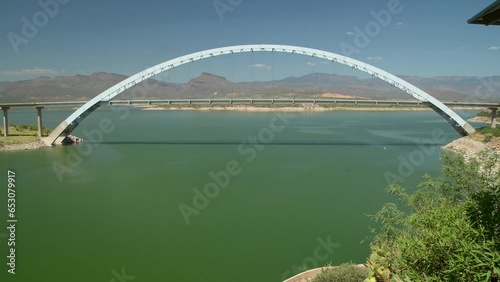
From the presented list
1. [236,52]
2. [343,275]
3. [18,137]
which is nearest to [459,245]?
[343,275]

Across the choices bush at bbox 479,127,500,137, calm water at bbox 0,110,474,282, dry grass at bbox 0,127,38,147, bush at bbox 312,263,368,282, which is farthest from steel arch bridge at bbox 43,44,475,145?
bush at bbox 312,263,368,282

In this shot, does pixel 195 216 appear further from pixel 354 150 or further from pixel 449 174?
pixel 354 150

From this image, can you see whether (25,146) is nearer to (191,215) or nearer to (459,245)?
(191,215)

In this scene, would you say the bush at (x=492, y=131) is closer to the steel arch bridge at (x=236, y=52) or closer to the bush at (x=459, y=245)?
the steel arch bridge at (x=236, y=52)

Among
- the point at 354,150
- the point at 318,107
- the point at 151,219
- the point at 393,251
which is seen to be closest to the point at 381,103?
the point at 354,150

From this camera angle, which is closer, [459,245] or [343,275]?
[459,245]

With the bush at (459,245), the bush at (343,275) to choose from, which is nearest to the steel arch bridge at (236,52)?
the bush at (343,275)
